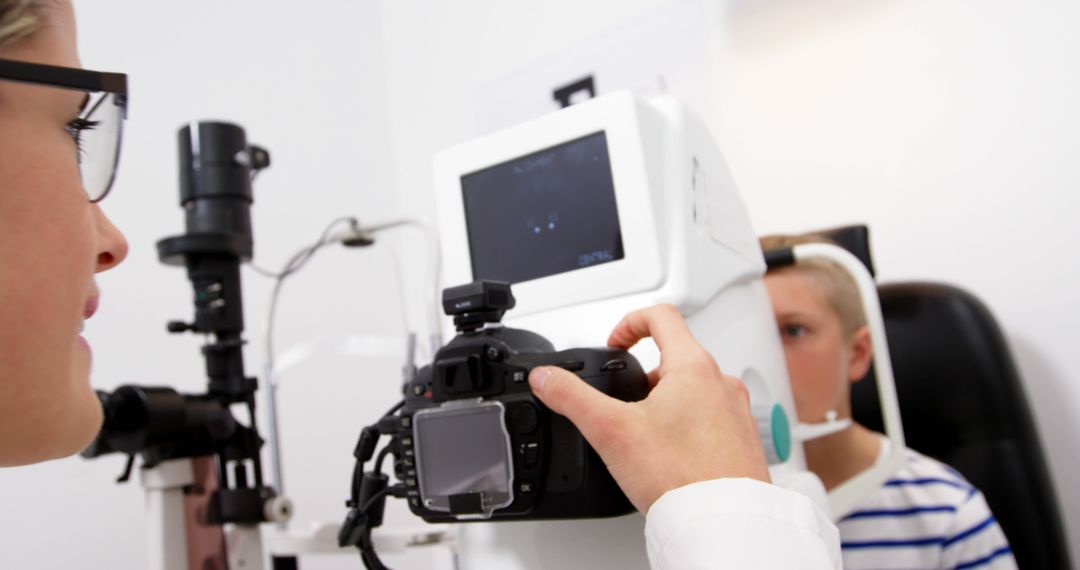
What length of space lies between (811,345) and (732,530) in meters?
0.86

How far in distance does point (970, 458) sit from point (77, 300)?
1.40 metres

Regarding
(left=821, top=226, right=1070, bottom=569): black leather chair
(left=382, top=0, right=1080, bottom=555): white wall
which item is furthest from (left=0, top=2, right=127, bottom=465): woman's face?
(left=382, top=0, right=1080, bottom=555): white wall

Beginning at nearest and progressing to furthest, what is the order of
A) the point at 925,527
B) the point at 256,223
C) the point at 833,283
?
1. the point at 925,527
2. the point at 833,283
3. the point at 256,223

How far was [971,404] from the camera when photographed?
1310 mm

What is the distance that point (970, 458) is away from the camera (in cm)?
132

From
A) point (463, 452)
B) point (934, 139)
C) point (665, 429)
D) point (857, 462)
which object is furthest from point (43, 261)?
point (934, 139)

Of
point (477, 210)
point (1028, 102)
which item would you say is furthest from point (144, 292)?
point (1028, 102)

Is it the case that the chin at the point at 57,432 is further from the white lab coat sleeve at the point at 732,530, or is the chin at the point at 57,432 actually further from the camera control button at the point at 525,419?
the white lab coat sleeve at the point at 732,530

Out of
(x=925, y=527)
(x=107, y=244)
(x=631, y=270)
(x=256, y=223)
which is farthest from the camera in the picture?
(x=256, y=223)

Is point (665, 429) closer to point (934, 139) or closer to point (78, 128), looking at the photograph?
point (78, 128)

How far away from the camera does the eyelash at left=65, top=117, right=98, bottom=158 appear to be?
550mm

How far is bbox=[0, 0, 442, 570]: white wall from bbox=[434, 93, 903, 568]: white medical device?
0.73 metres

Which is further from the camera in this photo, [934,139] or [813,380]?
[934,139]

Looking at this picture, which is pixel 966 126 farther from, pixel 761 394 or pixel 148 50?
pixel 148 50
